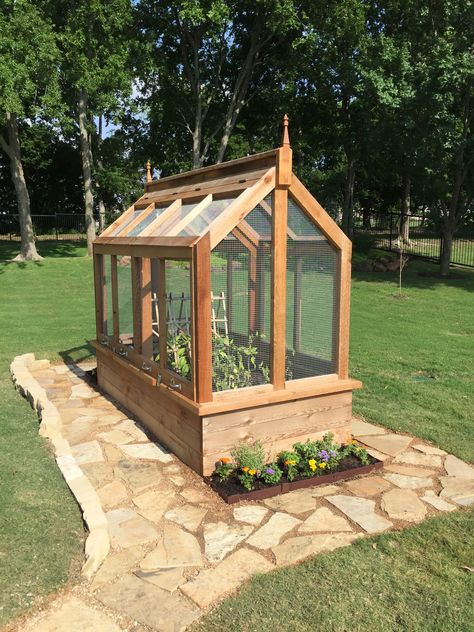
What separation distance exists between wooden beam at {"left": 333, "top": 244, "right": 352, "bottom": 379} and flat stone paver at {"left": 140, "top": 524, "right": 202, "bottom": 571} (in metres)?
2.03

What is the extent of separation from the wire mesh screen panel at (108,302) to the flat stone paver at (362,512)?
3555mm

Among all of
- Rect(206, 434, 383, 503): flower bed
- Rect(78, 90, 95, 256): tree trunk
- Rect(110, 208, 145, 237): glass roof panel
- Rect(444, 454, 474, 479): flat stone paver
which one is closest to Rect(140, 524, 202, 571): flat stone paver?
Rect(206, 434, 383, 503): flower bed

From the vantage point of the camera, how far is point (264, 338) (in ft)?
15.4

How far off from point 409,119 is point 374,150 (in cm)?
214

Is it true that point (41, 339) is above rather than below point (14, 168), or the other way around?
below

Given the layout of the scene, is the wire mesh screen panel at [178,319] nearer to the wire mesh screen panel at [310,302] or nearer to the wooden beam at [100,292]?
the wire mesh screen panel at [310,302]

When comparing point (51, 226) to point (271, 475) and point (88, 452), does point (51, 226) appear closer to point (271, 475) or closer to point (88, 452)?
point (88, 452)

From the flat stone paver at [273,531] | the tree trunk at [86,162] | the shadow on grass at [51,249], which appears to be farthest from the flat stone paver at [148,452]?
the tree trunk at [86,162]

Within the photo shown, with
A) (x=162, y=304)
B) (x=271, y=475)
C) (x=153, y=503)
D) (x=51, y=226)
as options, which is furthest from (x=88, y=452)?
(x=51, y=226)

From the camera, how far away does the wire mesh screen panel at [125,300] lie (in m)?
5.78


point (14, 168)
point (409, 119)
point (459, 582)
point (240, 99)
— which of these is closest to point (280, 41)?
point (240, 99)

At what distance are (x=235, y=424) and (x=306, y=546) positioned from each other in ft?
3.94

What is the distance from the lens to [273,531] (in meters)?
3.51

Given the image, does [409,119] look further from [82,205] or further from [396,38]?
[82,205]
